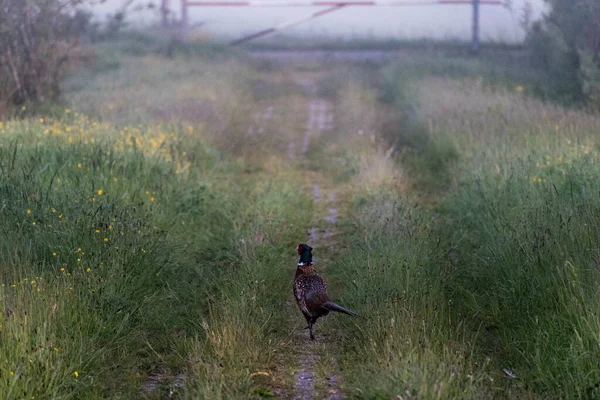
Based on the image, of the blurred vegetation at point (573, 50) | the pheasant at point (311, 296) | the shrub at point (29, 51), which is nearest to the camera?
the pheasant at point (311, 296)

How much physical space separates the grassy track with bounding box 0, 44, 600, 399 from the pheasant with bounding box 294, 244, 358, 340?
225mm

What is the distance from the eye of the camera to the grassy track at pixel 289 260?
4824mm

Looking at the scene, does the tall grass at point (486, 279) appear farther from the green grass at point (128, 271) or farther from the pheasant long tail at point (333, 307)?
the green grass at point (128, 271)

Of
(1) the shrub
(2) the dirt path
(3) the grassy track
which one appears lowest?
(2) the dirt path

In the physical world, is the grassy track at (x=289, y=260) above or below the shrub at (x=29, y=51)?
below

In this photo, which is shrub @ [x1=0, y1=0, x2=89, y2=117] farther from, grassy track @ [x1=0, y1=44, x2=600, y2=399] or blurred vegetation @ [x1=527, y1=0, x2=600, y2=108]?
blurred vegetation @ [x1=527, y1=0, x2=600, y2=108]

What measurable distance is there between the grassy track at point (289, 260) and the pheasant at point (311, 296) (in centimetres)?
22

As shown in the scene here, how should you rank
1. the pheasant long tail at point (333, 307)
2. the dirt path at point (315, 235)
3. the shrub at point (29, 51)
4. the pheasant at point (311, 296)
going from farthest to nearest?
the shrub at point (29, 51), the pheasant at point (311, 296), the pheasant long tail at point (333, 307), the dirt path at point (315, 235)

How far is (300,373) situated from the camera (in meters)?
5.28

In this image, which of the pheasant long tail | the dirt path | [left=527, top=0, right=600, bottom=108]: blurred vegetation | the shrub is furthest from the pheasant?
[left=527, top=0, right=600, bottom=108]: blurred vegetation

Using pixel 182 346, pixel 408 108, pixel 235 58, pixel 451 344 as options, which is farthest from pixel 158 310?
pixel 235 58

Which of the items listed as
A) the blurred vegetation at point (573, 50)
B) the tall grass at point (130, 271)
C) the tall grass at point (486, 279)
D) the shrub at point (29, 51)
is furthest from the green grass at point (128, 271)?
the blurred vegetation at point (573, 50)

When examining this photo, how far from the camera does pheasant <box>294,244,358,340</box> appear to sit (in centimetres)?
566

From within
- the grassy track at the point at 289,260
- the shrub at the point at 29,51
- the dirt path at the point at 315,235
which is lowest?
the dirt path at the point at 315,235
